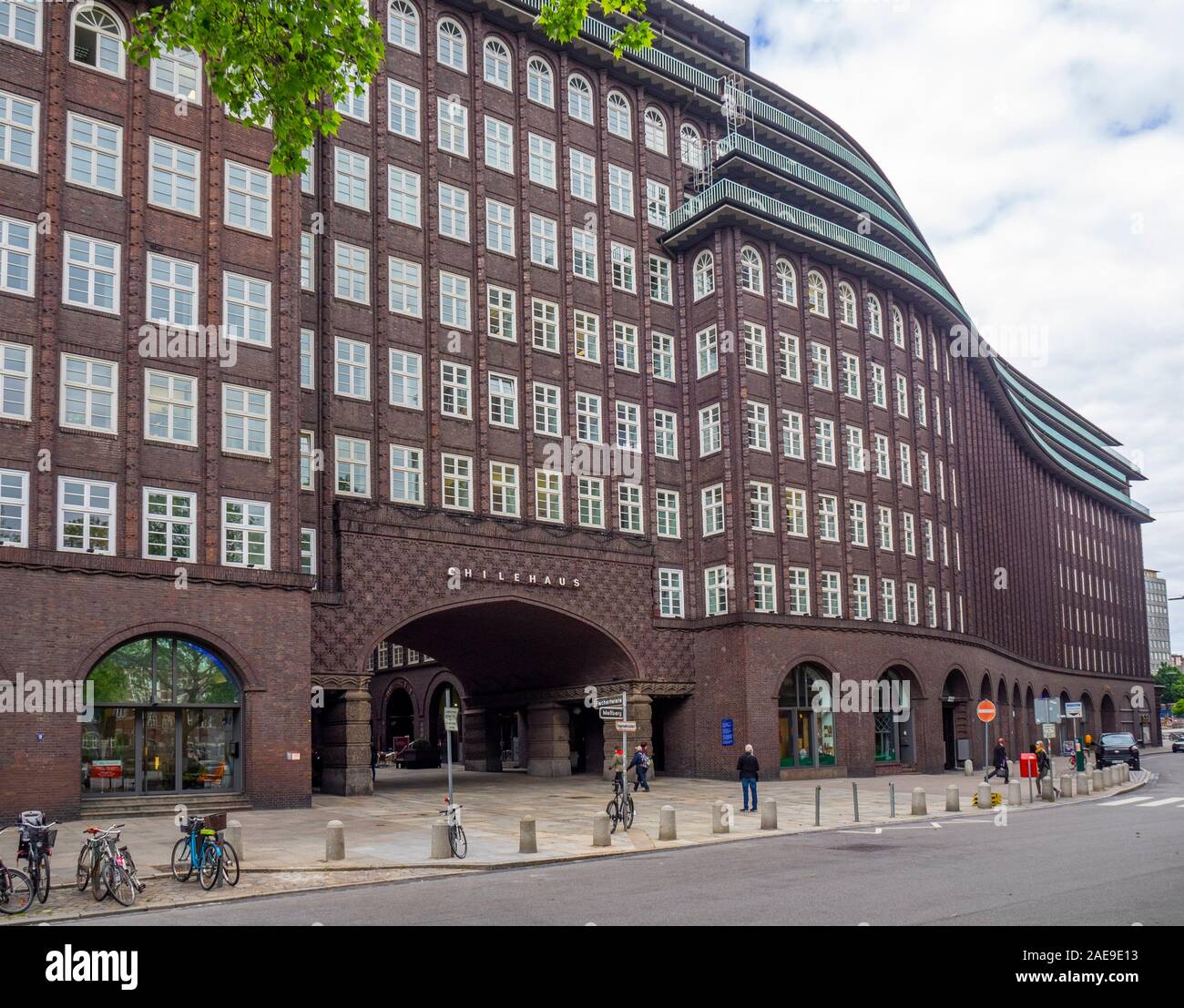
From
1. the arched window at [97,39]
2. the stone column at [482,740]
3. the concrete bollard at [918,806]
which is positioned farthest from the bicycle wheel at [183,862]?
the stone column at [482,740]

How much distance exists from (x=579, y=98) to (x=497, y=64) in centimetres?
405

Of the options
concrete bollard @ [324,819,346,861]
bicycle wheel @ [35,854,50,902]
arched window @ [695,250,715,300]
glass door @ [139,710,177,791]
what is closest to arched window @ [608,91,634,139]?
arched window @ [695,250,715,300]

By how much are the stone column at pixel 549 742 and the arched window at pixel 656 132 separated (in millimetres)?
23018

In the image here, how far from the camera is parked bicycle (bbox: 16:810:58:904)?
645 inches

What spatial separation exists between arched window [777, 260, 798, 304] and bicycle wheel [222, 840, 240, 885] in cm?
3563

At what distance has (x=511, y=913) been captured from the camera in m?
14.3

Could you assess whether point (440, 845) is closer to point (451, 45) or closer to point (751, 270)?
point (451, 45)

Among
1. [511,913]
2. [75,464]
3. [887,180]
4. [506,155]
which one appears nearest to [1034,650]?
[887,180]

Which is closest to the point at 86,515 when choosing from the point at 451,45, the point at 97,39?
the point at 97,39

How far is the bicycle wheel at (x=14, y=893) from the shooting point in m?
15.9

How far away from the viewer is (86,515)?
1118 inches

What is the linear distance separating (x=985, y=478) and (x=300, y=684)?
46582 mm

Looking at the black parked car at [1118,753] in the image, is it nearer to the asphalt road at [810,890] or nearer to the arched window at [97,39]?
the asphalt road at [810,890]
